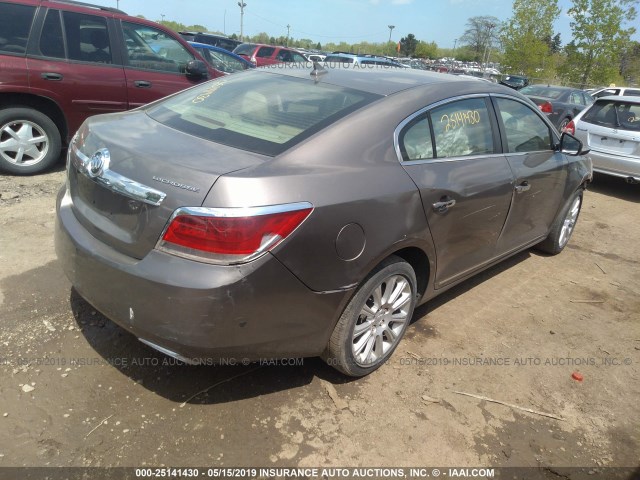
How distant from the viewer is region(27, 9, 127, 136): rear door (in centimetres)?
534

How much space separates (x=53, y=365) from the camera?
2.71 m

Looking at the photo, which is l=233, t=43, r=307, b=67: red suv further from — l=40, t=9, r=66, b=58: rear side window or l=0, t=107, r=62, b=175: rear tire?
l=0, t=107, r=62, b=175: rear tire

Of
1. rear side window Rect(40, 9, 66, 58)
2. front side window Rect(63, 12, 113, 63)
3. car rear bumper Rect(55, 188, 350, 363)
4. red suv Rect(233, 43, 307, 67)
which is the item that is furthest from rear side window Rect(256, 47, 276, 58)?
car rear bumper Rect(55, 188, 350, 363)

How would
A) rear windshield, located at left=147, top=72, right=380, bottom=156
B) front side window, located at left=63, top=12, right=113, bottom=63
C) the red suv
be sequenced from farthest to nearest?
the red suv → front side window, located at left=63, top=12, right=113, bottom=63 → rear windshield, located at left=147, top=72, right=380, bottom=156

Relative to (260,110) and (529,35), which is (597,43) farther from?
(260,110)

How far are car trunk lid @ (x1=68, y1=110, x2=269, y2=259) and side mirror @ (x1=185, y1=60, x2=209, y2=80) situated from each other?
13.0 feet

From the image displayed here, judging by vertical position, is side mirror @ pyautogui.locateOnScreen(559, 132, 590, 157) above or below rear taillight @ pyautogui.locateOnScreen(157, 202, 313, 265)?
above

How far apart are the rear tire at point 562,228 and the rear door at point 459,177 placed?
143 cm

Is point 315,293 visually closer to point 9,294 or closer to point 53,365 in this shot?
point 53,365

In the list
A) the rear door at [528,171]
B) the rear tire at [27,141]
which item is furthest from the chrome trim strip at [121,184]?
the rear tire at [27,141]

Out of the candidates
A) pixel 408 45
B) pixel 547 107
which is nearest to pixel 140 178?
pixel 547 107

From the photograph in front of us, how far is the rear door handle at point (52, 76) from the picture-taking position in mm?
5332

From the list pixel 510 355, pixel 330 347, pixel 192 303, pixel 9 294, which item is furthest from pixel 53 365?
pixel 510 355

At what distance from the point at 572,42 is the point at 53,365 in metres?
30.5
